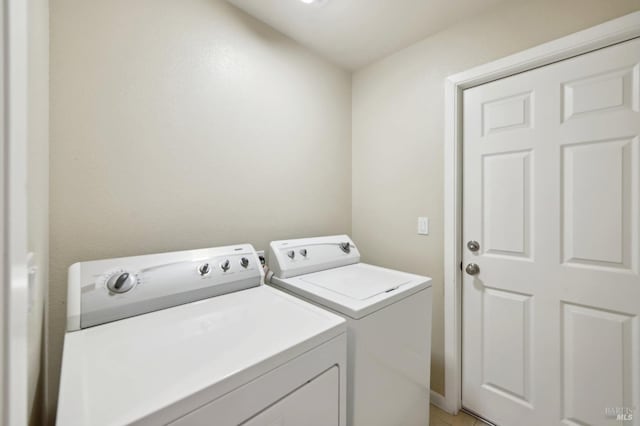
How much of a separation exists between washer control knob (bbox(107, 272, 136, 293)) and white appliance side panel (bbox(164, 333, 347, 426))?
62 centimetres

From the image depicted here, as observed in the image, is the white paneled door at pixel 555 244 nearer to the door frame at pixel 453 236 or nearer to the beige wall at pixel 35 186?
the door frame at pixel 453 236

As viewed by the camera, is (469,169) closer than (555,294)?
No

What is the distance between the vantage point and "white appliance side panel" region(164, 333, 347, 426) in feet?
2.01

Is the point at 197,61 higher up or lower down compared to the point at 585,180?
higher up

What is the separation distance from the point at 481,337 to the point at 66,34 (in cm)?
264

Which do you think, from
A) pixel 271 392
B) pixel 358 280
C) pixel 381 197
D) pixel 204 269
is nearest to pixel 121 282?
pixel 204 269

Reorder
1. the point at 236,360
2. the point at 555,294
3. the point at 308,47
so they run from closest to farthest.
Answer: the point at 236,360, the point at 555,294, the point at 308,47

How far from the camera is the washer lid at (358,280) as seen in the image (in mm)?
1263

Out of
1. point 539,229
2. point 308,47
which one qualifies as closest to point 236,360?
point 539,229

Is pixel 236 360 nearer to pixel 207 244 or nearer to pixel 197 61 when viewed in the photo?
pixel 207 244

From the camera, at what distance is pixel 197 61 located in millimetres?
1429

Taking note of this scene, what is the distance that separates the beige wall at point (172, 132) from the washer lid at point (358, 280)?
454 millimetres

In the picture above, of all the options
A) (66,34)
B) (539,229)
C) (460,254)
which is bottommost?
(460,254)

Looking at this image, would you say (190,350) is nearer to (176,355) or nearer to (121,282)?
(176,355)
